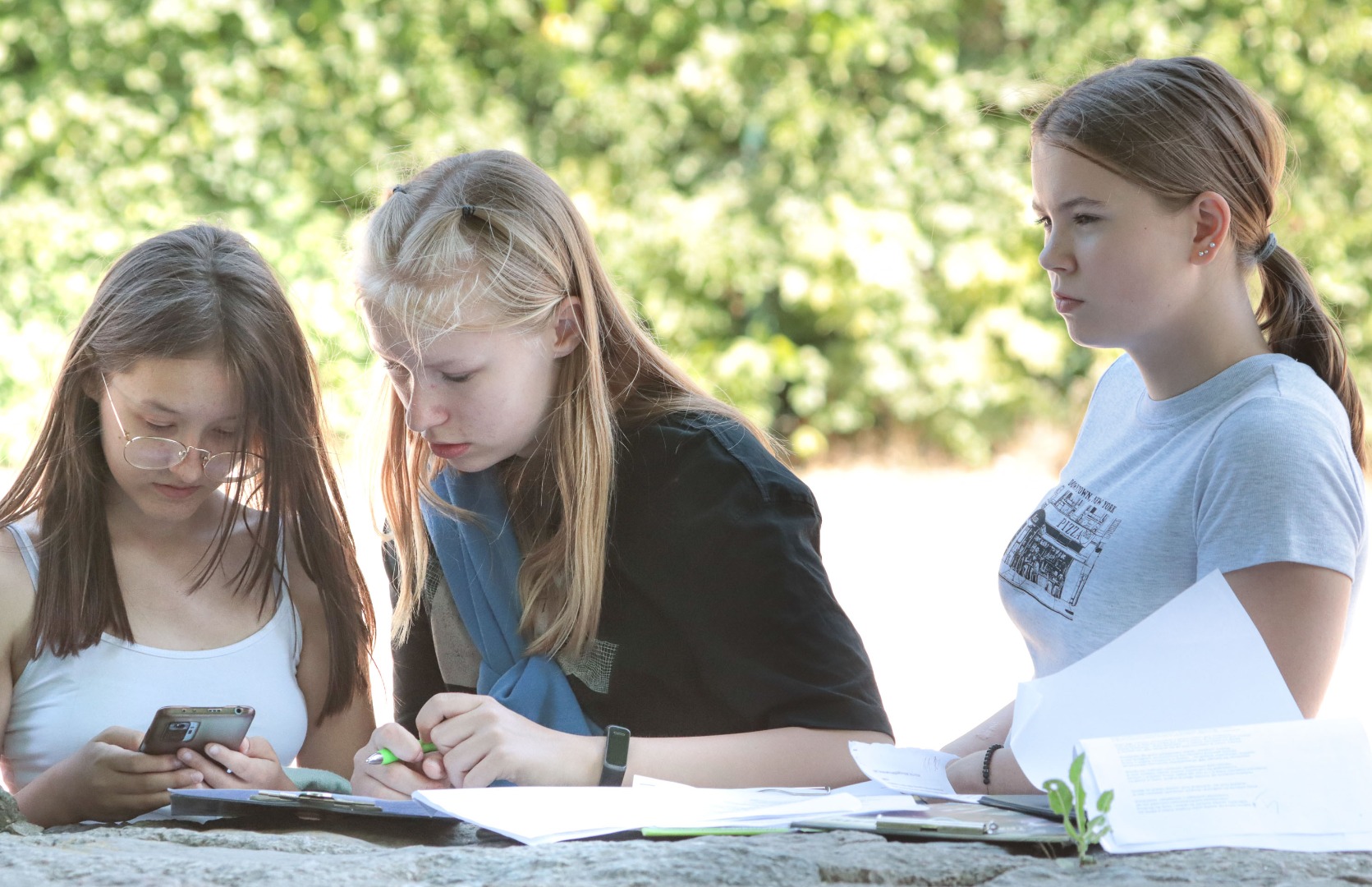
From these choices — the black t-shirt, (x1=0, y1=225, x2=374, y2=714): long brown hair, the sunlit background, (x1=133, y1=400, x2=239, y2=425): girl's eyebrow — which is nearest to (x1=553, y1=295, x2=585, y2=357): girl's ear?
the black t-shirt

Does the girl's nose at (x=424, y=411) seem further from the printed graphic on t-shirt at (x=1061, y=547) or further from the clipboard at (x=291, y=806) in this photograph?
the printed graphic on t-shirt at (x=1061, y=547)

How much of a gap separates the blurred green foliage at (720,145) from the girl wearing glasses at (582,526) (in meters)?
4.41

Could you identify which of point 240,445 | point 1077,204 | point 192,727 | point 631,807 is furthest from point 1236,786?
point 240,445

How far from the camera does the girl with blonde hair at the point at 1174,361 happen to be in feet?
4.76

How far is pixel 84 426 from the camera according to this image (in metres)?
1.94

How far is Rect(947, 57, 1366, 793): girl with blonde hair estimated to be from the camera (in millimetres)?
1452

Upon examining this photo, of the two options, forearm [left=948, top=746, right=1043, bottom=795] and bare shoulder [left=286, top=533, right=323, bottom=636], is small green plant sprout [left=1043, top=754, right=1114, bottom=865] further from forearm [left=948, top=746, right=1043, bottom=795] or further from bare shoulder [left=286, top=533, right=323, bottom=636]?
bare shoulder [left=286, top=533, right=323, bottom=636]

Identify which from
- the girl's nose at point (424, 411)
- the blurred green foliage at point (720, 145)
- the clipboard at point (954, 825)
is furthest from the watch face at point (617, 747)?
the blurred green foliage at point (720, 145)

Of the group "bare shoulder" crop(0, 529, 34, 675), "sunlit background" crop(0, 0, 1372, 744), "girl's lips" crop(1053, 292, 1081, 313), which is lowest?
"bare shoulder" crop(0, 529, 34, 675)

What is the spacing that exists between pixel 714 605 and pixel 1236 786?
75 centimetres

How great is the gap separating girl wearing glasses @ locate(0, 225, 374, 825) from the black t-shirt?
18.5 inches

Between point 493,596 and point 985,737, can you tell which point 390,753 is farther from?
point 985,737

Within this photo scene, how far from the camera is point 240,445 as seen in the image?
1.92m

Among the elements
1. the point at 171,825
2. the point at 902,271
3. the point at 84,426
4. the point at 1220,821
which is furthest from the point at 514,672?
the point at 902,271
